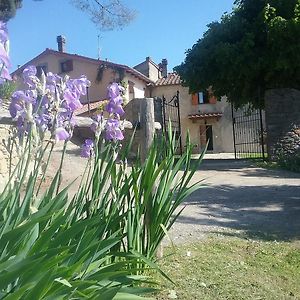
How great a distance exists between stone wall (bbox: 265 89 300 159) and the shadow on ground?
5600 millimetres

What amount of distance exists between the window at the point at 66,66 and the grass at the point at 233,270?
25915 millimetres

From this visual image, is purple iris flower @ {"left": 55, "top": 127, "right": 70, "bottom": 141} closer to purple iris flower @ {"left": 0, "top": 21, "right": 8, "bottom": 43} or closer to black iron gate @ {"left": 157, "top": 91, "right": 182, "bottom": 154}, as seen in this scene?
purple iris flower @ {"left": 0, "top": 21, "right": 8, "bottom": 43}

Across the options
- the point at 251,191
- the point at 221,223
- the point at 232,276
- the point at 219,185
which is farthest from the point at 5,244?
the point at 219,185

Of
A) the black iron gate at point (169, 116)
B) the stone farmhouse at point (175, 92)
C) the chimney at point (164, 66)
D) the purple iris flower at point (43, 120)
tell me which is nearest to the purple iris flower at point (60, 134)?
the purple iris flower at point (43, 120)

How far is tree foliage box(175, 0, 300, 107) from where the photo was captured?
12.7 metres

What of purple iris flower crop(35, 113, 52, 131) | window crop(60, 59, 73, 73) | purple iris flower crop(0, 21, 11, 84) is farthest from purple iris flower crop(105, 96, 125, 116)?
window crop(60, 59, 73, 73)

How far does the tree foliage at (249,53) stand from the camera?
12.7 m

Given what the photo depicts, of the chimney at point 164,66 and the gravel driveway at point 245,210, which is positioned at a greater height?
the chimney at point 164,66

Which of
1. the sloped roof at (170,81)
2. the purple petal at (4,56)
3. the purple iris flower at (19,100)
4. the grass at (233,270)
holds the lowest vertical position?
the grass at (233,270)

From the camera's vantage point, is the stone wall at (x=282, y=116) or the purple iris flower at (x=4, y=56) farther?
the stone wall at (x=282, y=116)

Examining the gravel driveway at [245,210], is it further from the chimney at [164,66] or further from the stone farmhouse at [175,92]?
the chimney at [164,66]

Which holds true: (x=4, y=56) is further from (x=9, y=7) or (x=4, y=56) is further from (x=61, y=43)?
(x=61, y=43)

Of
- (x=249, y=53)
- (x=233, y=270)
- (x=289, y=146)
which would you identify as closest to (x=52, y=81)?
(x=233, y=270)

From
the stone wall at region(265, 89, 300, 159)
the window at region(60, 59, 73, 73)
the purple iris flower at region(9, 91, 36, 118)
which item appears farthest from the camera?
the window at region(60, 59, 73, 73)
